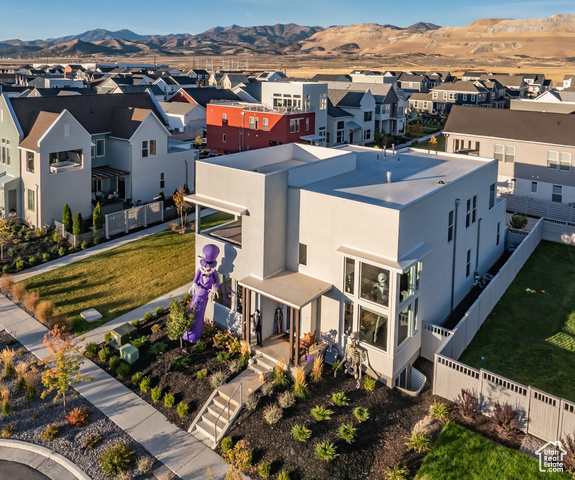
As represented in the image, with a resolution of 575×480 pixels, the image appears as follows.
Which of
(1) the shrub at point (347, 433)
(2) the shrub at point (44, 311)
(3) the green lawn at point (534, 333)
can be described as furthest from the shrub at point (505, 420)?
(2) the shrub at point (44, 311)

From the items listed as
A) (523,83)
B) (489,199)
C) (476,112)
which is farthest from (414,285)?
(523,83)

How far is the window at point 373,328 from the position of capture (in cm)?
1808

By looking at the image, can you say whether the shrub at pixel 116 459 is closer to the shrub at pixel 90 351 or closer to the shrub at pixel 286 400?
the shrub at pixel 286 400

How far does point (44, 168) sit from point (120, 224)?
5.91 metres

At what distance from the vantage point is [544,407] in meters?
15.4

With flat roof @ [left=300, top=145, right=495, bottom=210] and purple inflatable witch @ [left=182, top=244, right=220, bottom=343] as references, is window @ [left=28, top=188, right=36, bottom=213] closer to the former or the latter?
purple inflatable witch @ [left=182, top=244, right=220, bottom=343]

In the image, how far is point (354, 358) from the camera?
Result: 18.1m

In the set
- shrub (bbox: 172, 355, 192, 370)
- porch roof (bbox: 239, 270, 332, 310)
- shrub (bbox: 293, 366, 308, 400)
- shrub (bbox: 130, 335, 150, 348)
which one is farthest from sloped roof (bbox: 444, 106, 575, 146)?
shrub (bbox: 130, 335, 150, 348)

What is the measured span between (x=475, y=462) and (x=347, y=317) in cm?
643

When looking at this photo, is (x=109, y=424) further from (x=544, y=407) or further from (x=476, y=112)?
(x=476, y=112)

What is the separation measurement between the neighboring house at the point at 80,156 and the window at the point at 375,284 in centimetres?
2410

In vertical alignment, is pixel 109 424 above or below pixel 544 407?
below

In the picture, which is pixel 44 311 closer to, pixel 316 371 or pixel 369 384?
pixel 316 371

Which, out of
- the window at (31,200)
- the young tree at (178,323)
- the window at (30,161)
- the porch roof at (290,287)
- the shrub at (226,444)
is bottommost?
the shrub at (226,444)
